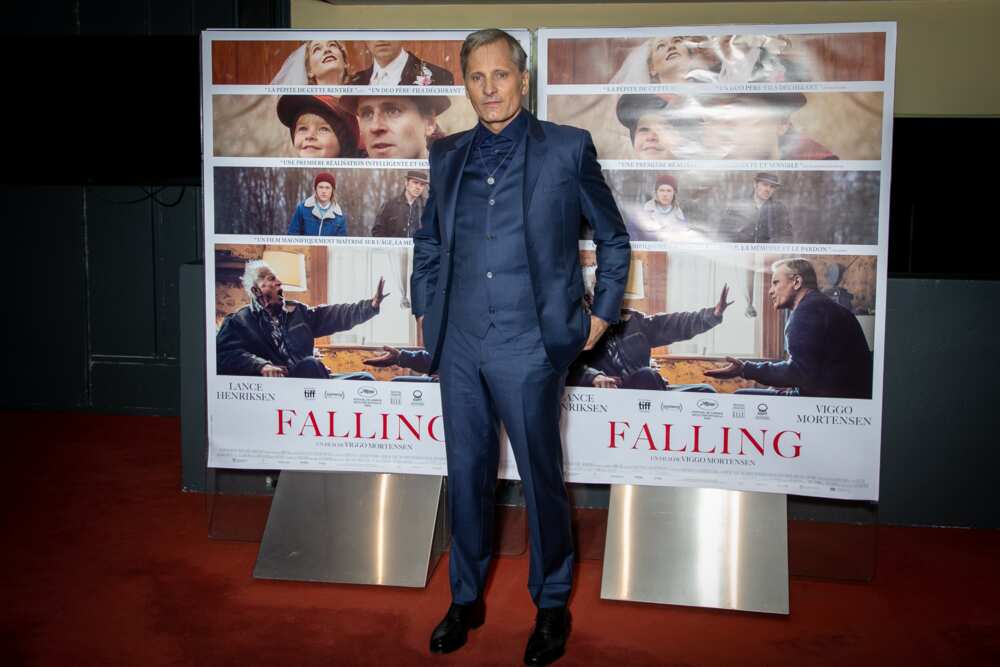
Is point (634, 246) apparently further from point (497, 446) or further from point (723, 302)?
point (497, 446)

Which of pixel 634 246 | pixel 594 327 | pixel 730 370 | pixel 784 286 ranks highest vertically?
pixel 634 246

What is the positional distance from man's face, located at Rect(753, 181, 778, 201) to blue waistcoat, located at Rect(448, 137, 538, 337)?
2.92ft

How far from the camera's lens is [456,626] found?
2744 mm

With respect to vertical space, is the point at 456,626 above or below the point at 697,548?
below

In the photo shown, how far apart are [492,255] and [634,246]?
76 centimetres

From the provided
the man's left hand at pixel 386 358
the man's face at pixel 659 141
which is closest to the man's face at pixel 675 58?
the man's face at pixel 659 141

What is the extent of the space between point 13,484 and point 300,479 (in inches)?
62.4

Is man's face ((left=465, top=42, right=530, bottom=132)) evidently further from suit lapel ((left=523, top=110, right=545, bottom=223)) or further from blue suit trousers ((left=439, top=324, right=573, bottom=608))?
blue suit trousers ((left=439, top=324, right=573, bottom=608))

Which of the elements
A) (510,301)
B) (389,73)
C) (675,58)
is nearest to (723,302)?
(675,58)

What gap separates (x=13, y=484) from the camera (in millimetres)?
4230

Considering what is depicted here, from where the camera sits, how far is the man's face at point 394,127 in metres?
3.26

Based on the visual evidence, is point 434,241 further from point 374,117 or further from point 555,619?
point 555,619

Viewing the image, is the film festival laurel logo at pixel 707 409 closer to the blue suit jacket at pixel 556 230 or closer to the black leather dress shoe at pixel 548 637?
the blue suit jacket at pixel 556 230

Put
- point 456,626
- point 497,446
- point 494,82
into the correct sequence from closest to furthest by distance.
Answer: point 494,82, point 456,626, point 497,446
